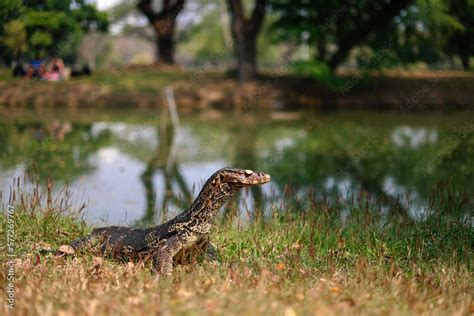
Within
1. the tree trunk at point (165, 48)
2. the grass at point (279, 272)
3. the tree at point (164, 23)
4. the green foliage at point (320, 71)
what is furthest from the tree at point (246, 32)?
the grass at point (279, 272)

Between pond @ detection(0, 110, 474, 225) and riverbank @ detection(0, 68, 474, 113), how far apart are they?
5277 mm

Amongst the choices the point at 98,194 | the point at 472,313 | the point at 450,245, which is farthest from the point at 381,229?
the point at 98,194

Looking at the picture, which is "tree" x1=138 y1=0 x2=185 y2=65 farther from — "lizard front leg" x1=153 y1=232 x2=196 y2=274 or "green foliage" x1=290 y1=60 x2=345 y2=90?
"lizard front leg" x1=153 y1=232 x2=196 y2=274

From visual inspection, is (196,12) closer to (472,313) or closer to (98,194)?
(98,194)

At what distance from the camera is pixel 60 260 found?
5.98 metres

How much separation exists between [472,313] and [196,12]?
216 feet

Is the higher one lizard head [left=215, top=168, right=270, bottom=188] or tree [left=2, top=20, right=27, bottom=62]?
tree [left=2, top=20, right=27, bottom=62]

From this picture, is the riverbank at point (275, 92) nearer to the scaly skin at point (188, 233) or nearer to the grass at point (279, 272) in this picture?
the grass at point (279, 272)

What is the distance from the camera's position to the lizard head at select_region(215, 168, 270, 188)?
5.95 meters

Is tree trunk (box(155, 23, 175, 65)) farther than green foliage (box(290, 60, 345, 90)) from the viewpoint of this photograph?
Yes

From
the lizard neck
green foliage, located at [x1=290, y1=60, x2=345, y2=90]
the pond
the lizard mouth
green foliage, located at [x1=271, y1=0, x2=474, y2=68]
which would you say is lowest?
the pond

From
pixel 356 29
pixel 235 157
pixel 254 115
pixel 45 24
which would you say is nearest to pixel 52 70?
pixel 45 24

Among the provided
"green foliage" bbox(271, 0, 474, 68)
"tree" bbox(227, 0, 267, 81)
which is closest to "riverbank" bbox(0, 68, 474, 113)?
"tree" bbox(227, 0, 267, 81)

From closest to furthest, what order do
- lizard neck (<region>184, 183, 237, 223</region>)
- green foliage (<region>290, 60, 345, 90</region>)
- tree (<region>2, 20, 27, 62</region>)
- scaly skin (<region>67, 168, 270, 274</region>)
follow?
scaly skin (<region>67, 168, 270, 274</region>) → lizard neck (<region>184, 183, 237, 223</region>) → tree (<region>2, 20, 27, 62</region>) → green foliage (<region>290, 60, 345, 90</region>)
